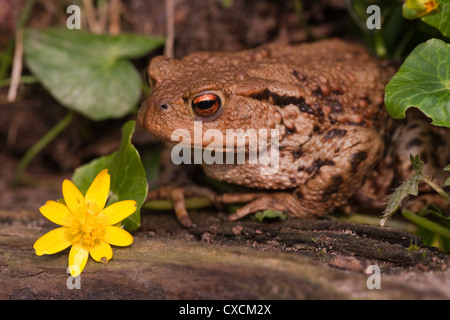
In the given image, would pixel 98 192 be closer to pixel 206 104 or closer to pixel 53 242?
pixel 53 242

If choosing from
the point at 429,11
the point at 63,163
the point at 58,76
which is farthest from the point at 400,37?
the point at 63,163

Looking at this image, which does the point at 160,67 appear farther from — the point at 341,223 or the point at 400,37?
the point at 400,37

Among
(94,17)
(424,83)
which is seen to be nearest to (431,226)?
(424,83)

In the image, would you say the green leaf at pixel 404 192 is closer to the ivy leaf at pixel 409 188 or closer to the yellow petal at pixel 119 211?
the ivy leaf at pixel 409 188

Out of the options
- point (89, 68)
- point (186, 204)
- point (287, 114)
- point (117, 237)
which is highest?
point (89, 68)

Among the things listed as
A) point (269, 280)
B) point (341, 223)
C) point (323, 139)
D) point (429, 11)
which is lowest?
point (269, 280)

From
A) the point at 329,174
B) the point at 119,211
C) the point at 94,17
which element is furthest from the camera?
the point at 94,17
